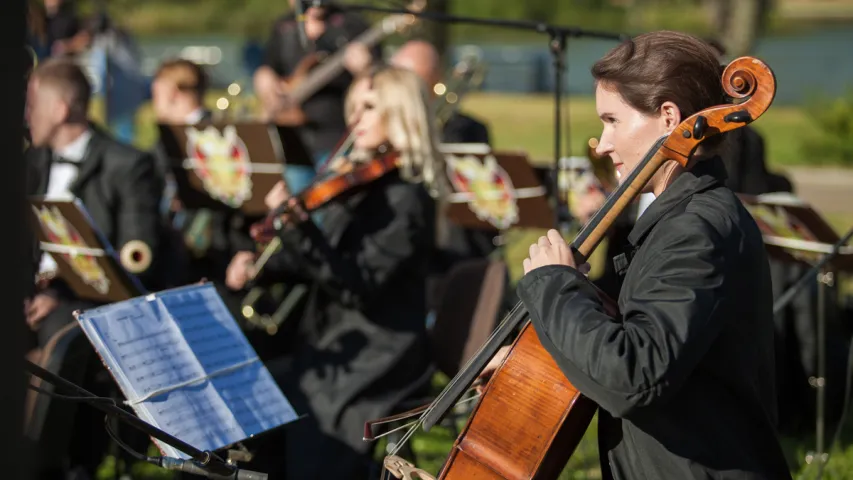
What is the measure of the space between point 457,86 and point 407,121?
9.12 ft

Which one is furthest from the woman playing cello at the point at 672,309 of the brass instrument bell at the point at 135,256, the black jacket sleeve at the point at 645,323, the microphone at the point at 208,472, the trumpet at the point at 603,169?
the trumpet at the point at 603,169

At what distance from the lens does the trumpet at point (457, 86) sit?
6105mm

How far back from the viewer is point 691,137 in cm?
203

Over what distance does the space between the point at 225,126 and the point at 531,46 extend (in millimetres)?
21764

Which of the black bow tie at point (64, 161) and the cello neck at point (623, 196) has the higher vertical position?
the cello neck at point (623, 196)

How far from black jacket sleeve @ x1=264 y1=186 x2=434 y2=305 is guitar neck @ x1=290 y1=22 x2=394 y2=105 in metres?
3.39

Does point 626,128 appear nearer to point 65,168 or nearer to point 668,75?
point 668,75

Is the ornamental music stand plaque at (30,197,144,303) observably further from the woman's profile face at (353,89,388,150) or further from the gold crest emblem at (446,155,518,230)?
the gold crest emblem at (446,155,518,230)

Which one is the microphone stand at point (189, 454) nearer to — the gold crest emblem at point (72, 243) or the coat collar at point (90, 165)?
the gold crest emblem at point (72, 243)

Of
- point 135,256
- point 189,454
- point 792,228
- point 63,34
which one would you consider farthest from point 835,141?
point 189,454

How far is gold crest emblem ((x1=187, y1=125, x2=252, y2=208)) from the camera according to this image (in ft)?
16.5

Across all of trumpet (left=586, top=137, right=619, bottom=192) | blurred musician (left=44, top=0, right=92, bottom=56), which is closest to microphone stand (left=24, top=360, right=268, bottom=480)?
→ trumpet (left=586, top=137, right=619, bottom=192)

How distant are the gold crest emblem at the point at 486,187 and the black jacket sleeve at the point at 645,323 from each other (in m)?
3.00

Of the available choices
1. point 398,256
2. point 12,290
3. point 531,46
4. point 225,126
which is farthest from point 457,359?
point 531,46
